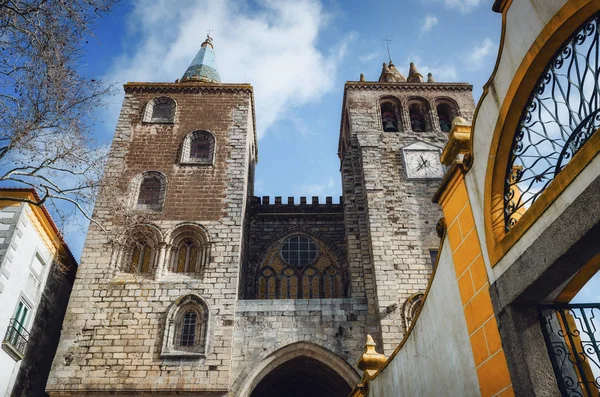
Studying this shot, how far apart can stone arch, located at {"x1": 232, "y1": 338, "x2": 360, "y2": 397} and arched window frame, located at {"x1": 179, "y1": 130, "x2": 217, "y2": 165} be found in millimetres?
6684

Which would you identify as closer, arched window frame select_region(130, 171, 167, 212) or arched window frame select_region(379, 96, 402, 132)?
arched window frame select_region(130, 171, 167, 212)

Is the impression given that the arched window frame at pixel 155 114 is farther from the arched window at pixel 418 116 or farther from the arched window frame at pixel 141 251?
the arched window at pixel 418 116

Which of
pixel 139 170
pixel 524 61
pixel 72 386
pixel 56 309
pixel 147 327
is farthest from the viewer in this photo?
pixel 139 170

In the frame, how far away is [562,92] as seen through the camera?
11.2ft

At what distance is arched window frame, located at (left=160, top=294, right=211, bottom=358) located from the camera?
12.2 m

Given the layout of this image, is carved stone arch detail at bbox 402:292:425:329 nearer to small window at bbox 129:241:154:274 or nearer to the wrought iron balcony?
small window at bbox 129:241:154:274

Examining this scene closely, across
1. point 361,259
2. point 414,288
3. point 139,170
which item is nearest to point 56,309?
point 139,170

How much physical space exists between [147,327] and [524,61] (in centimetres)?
1154

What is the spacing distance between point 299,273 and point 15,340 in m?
8.87

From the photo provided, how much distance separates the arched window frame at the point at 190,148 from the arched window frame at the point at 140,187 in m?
0.93

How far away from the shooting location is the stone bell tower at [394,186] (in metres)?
13.5

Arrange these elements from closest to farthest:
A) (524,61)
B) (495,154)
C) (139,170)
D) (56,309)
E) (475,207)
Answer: (524,61), (495,154), (475,207), (56,309), (139,170)

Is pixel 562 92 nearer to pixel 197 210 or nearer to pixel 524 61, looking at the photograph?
pixel 524 61

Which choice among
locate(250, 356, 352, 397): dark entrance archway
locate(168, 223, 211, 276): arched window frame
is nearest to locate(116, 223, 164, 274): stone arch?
locate(168, 223, 211, 276): arched window frame
